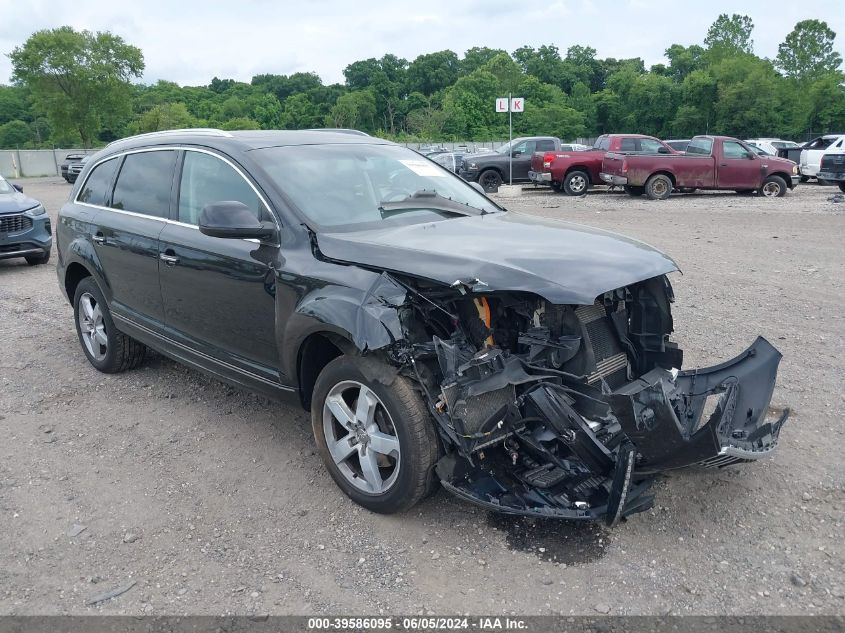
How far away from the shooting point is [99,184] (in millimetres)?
5527

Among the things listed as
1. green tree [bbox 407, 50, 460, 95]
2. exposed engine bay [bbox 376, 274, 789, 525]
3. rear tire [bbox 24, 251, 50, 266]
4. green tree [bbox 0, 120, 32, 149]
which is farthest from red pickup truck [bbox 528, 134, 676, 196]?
green tree [bbox 407, 50, 460, 95]

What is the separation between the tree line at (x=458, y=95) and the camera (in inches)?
1767

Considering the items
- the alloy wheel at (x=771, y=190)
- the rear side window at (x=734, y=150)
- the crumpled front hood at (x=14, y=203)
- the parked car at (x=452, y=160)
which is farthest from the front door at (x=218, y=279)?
the parked car at (x=452, y=160)

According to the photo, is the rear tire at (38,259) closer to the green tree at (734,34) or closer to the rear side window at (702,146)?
the rear side window at (702,146)

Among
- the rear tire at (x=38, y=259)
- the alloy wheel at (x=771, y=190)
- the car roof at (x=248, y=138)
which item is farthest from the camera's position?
the alloy wheel at (x=771, y=190)

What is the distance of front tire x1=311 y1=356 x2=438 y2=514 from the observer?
318 centimetres

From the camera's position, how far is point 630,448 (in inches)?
118

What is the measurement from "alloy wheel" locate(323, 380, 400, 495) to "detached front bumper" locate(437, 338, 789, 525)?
0.34 metres

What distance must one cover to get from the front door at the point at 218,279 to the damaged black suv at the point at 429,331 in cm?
1

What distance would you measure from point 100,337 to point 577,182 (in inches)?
668

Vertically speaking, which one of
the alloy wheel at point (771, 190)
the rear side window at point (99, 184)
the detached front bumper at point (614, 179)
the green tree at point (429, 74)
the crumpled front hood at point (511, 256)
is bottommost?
the alloy wheel at point (771, 190)

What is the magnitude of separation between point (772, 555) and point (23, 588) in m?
3.37

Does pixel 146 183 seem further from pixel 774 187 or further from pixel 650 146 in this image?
pixel 774 187

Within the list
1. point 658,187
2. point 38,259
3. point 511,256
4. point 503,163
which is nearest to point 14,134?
point 503,163
